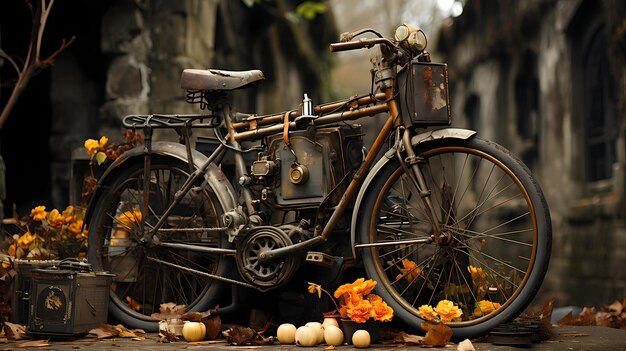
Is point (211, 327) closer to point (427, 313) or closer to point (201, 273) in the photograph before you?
point (201, 273)

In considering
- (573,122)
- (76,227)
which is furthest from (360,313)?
(573,122)

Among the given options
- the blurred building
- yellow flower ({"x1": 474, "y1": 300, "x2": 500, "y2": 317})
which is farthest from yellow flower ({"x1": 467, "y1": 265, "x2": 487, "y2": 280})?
the blurred building

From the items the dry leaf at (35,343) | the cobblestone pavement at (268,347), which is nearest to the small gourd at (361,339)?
the cobblestone pavement at (268,347)

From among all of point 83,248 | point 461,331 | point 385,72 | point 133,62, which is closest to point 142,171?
point 83,248

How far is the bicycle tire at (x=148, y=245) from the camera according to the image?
4789 millimetres

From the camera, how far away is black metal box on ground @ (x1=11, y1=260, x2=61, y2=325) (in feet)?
15.3

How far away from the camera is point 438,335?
3.92 metres

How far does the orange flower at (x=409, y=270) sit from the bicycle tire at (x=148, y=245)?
3.09 ft

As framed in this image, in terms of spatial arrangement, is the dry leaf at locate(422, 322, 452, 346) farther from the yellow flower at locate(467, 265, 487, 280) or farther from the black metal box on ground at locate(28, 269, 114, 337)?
the black metal box on ground at locate(28, 269, 114, 337)

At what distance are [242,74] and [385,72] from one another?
78cm

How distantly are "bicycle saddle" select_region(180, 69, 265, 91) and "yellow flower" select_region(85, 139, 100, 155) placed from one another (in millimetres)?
855

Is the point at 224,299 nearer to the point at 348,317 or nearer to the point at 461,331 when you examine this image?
the point at 348,317

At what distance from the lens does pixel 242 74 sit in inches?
185

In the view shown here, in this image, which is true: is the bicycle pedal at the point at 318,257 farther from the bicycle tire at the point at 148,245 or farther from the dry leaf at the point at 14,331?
Result: the dry leaf at the point at 14,331
